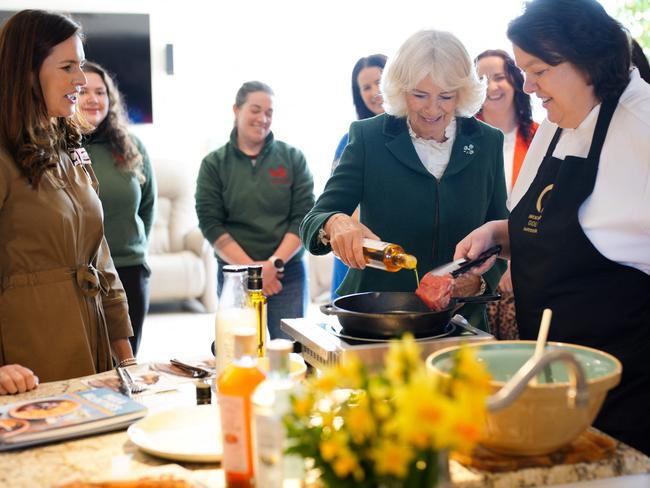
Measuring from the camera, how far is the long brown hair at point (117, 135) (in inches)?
140

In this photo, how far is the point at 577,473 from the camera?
124cm

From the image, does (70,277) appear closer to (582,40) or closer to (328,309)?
(328,309)

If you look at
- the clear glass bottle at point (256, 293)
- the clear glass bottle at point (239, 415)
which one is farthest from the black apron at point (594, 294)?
the clear glass bottle at point (239, 415)

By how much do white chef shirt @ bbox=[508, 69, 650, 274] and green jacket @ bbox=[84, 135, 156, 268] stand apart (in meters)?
2.20

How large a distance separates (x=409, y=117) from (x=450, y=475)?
133 cm

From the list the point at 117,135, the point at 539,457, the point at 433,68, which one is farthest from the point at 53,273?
the point at 117,135

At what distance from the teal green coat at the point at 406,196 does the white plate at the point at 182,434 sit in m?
0.85

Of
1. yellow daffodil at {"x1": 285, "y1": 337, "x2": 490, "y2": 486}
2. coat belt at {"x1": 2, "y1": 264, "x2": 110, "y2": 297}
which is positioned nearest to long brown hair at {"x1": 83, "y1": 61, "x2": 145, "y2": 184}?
coat belt at {"x1": 2, "y1": 264, "x2": 110, "y2": 297}

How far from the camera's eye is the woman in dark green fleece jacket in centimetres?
222

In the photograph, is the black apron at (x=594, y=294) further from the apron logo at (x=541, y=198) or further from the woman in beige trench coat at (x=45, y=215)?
the woman in beige trench coat at (x=45, y=215)

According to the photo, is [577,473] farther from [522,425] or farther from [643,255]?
[643,255]

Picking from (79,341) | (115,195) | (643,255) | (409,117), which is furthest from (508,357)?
(115,195)

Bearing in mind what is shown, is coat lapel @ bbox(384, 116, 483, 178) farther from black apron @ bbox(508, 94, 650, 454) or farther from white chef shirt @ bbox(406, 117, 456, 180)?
black apron @ bbox(508, 94, 650, 454)

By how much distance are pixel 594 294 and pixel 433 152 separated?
0.72 m
